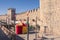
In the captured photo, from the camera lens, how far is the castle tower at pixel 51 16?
10.6 m

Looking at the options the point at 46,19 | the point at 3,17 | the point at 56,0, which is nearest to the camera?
the point at 56,0

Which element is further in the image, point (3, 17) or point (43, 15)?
point (3, 17)

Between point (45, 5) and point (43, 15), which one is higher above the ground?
point (45, 5)

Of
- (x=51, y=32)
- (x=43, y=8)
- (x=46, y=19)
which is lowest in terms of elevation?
(x=51, y=32)

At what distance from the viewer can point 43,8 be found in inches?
460

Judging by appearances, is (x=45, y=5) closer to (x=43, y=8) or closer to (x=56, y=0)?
(x=43, y=8)

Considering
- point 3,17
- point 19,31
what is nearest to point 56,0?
point 19,31

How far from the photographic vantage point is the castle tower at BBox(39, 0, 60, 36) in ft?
34.8

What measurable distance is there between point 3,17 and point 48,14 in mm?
24193

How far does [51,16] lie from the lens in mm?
11086

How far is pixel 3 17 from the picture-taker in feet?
113

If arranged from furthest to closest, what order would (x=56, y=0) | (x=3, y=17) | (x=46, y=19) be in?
(x=3, y=17) → (x=46, y=19) → (x=56, y=0)

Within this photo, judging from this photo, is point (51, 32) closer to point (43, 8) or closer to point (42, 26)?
point (42, 26)

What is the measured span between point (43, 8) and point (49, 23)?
1244 mm
